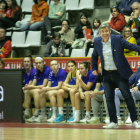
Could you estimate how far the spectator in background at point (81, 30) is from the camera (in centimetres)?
949

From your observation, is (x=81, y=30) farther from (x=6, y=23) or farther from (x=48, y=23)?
(x=6, y=23)

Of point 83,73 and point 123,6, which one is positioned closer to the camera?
point 83,73

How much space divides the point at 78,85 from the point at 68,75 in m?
0.36

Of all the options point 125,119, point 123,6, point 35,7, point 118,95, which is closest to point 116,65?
point 118,95

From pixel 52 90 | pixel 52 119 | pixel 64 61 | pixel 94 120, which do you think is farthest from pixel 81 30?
pixel 94 120

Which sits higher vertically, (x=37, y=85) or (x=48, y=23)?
(x=48, y=23)

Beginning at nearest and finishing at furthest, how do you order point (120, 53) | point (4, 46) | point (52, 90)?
point (120, 53) → point (52, 90) → point (4, 46)

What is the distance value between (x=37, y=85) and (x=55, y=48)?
1.54 meters

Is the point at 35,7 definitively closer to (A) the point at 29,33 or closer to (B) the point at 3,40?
(A) the point at 29,33

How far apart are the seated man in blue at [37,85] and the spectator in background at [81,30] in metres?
1.90

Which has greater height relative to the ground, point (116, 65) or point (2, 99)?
point (116, 65)

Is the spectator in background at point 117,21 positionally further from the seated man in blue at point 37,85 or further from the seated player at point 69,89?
the seated man in blue at point 37,85

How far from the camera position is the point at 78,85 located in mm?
7406

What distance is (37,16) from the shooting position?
10617mm
